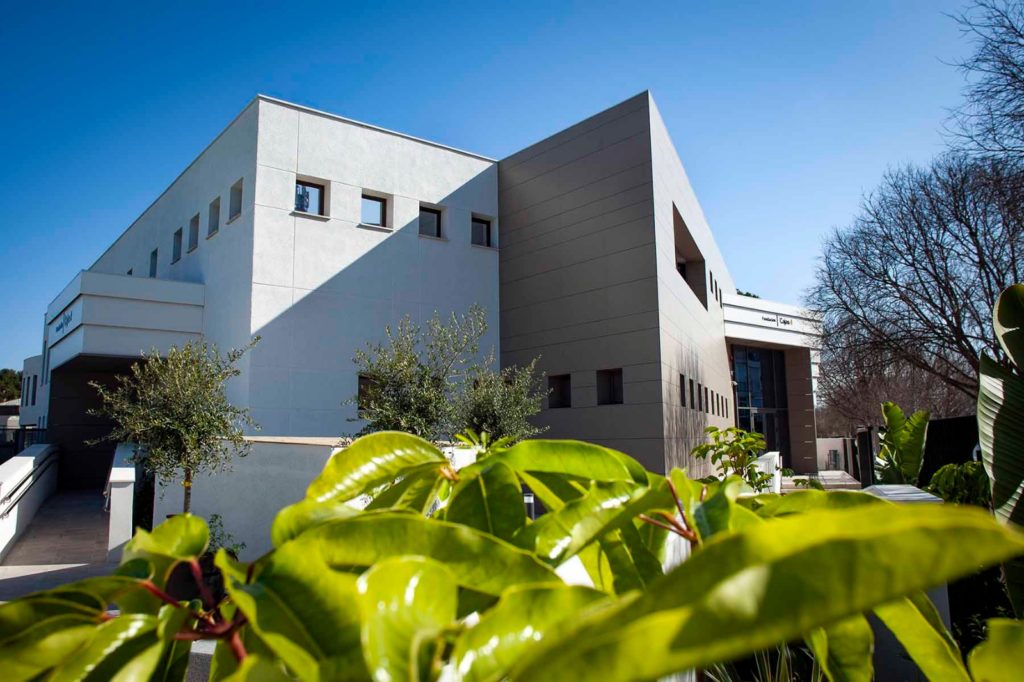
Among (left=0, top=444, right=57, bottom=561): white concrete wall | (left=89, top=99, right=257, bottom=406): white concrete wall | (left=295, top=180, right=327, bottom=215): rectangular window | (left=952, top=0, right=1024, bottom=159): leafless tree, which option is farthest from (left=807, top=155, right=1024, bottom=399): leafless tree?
(left=0, top=444, right=57, bottom=561): white concrete wall

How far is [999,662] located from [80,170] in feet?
87.3

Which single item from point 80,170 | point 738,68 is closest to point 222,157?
point 80,170

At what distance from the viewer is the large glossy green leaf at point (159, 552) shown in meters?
0.56

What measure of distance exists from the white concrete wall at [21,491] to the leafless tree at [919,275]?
2365cm

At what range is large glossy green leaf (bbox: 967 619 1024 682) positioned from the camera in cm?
44

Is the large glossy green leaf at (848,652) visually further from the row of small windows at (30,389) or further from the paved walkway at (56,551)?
the row of small windows at (30,389)

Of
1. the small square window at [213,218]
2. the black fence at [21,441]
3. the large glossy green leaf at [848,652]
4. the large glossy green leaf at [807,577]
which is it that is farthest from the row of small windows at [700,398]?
the black fence at [21,441]

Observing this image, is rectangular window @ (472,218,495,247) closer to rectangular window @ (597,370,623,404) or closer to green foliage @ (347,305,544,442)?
rectangular window @ (597,370,623,404)

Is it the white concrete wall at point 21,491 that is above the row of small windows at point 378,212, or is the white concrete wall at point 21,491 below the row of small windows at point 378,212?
below

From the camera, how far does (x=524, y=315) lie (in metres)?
19.3

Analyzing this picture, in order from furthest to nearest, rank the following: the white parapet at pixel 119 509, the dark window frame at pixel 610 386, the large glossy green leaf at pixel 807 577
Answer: the dark window frame at pixel 610 386
the white parapet at pixel 119 509
the large glossy green leaf at pixel 807 577

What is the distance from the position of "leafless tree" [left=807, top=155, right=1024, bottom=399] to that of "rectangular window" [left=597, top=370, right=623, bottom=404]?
31.3 feet

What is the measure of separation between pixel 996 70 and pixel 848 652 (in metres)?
17.3

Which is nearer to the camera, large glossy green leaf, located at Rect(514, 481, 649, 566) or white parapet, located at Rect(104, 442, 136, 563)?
large glossy green leaf, located at Rect(514, 481, 649, 566)
